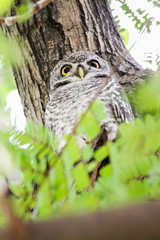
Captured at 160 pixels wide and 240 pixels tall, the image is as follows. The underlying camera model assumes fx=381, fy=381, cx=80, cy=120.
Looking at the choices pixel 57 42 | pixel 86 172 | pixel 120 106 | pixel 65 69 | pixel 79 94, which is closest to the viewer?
pixel 86 172

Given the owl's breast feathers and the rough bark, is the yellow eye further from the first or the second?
the rough bark

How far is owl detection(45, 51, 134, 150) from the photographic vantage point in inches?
58.6

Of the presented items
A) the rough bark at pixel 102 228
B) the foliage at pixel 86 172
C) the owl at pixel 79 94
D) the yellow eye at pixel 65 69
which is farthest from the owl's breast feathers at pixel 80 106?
the rough bark at pixel 102 228

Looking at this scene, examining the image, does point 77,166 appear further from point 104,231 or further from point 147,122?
point 104,231

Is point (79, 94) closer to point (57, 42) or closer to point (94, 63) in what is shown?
point (94, 63)

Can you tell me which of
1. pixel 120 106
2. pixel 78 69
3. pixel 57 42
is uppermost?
pixel 57 42

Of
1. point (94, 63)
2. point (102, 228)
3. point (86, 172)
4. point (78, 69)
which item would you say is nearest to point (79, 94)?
point (94, 63)

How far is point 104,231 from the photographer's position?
0.16 metres

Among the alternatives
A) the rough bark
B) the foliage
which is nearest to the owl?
the foliage

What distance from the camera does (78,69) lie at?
208 cm

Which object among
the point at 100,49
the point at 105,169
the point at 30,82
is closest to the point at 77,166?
the point at 105,169

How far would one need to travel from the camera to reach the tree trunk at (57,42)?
1576mm

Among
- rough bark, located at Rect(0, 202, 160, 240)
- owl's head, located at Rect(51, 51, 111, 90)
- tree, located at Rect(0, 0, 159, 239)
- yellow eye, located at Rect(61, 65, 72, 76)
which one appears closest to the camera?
rough bark, located at Rect(0, 202, 160, 240)

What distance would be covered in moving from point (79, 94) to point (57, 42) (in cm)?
32
